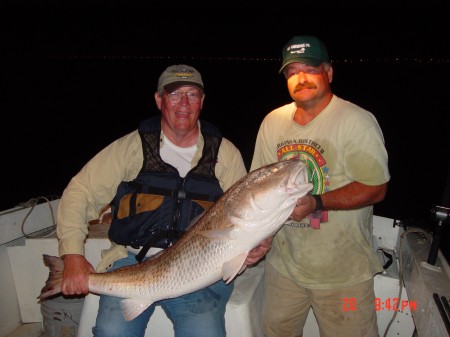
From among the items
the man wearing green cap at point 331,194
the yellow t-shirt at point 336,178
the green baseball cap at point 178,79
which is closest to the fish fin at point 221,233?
the man wearing green cap at point 331,194

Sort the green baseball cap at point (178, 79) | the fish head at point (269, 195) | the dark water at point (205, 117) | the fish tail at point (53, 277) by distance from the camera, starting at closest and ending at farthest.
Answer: the fish head at point (269, 195)
the fish tail at point (53, 277)
the green baseball cap at point (178, 79)
the dark water at point (205, 117)

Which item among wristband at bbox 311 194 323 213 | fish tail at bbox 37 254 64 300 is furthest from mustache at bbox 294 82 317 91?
fish tail at bbox 37 254 64 300

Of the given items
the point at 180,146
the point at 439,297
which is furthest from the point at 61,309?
the point at 439,297

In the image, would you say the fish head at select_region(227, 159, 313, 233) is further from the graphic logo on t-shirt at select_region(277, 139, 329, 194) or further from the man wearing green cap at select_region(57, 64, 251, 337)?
the man wearing green cap at select_region(57, 64, 251, 337)

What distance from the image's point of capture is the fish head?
8.71ft

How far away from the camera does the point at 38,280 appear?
4.52 metres

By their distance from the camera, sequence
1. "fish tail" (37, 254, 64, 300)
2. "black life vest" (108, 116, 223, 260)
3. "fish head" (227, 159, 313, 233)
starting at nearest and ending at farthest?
"fish head" (227, 159, 313, 233), "fish tail" (37, 254, 64, 300), "black life vest" (108, 116, 223, 260)

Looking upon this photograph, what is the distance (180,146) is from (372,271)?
216cm

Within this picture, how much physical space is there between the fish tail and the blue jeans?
0.41 metres

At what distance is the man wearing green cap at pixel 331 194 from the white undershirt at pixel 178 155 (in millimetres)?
900

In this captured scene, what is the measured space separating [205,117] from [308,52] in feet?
117

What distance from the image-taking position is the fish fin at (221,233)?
2803mm

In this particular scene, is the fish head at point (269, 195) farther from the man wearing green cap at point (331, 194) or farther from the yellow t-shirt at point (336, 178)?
the yellow t-shirt at point (336, 178)
